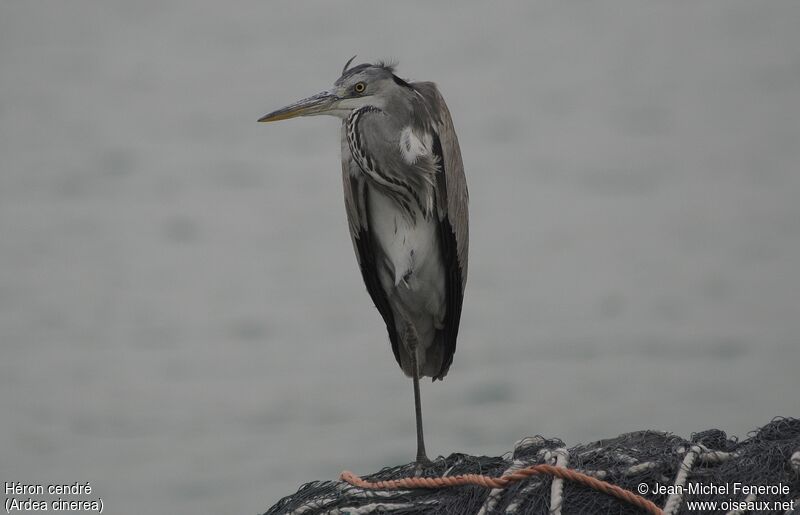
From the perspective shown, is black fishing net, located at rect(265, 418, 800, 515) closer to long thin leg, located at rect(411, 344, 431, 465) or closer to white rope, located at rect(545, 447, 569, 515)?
white rope, located at rect(545, 447, 569, 515)

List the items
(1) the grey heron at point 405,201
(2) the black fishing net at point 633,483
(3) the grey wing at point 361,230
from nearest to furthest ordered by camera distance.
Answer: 1. (2) the black fishing net at point 633,483
2. (1) the grey heron at point 405,201
3. (3) the grey wing at point 361,230

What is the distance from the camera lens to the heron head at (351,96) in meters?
3.71

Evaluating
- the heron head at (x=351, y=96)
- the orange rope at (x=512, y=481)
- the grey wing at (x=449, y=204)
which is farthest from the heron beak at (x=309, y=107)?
the orange rope at (x=512, y=481)

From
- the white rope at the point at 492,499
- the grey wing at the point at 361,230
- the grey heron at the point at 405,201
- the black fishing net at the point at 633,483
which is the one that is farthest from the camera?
the grey wing at the point at 361,230

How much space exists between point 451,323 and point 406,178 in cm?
70

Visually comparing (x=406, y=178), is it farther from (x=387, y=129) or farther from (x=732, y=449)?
→ (x=732, y=449)

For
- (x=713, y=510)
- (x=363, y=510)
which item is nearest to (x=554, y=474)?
(x=713, y=510)

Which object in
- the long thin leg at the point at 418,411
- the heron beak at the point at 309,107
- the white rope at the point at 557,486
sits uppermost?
the heron beak at the point at 309,107

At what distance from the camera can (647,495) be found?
99.3 inches

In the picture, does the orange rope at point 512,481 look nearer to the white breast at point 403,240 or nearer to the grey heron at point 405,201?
the grey heron at point 405,201

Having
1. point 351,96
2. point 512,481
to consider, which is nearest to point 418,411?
point 351,96

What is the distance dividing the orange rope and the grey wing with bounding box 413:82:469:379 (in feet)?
3.90

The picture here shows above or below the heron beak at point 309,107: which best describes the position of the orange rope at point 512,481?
below

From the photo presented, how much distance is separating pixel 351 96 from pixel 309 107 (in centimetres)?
16
